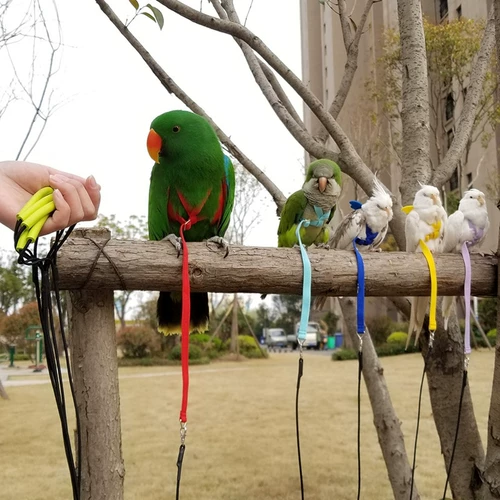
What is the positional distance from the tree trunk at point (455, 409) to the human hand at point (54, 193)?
1.51 m

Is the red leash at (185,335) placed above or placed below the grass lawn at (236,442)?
above

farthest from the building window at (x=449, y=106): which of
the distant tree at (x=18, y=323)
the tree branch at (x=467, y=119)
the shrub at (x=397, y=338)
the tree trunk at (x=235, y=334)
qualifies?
the distant tree at (x=18, y=323)

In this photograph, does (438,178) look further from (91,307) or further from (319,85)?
(319,85)

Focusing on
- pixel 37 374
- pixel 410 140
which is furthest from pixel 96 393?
pixel 37 374

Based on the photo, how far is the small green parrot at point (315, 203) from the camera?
5.70 ft

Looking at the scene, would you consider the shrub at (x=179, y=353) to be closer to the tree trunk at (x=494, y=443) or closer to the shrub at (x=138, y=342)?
the shrub at (x=138, y=342)

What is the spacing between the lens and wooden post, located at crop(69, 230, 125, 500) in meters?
1.16

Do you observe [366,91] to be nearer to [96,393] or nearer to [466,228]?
[466,228]

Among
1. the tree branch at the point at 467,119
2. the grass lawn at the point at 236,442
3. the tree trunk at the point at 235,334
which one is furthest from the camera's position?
the tree trunk at the point at 235,334

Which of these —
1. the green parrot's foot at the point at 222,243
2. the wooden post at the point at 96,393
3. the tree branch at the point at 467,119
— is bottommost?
the wooden post at the point at 96,393

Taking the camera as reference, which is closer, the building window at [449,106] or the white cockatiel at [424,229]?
the white cockatiel at [424,229]

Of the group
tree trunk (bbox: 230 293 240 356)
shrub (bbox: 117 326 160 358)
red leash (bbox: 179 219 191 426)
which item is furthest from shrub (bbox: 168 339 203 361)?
red leash (bbox: 179 219 191 426)

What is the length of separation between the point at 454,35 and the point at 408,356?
584 centimetres

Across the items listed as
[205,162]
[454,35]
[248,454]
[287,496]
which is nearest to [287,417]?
[248,454]
